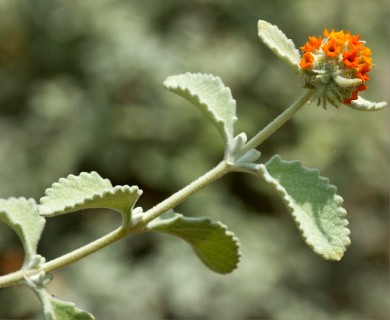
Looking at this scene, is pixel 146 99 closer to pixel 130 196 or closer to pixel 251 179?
pixel 251 179

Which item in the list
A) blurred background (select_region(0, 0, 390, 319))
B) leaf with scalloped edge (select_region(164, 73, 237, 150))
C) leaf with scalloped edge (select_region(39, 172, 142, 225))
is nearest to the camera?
leaf with scalloped edge (select_region(39, 172, 142, 225))

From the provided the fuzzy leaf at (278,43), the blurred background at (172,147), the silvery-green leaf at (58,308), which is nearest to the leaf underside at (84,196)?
the silvery-green leaf at (58,308)

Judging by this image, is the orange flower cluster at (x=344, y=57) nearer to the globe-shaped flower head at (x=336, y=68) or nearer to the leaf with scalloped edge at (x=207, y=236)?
the globe-shaped flower head at (x=336, y=68)

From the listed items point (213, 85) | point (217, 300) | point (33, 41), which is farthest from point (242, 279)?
point (213, 85)

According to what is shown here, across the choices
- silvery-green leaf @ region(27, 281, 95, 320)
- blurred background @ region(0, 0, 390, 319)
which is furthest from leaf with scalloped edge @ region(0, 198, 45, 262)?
blurred background @ region(0, 0, 390, 319)

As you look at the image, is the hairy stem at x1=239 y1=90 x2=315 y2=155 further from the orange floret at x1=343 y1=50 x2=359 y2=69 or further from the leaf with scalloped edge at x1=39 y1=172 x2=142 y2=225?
the leaf with scalloped edge at x1=39 y1=172 x2=142 y2=225
